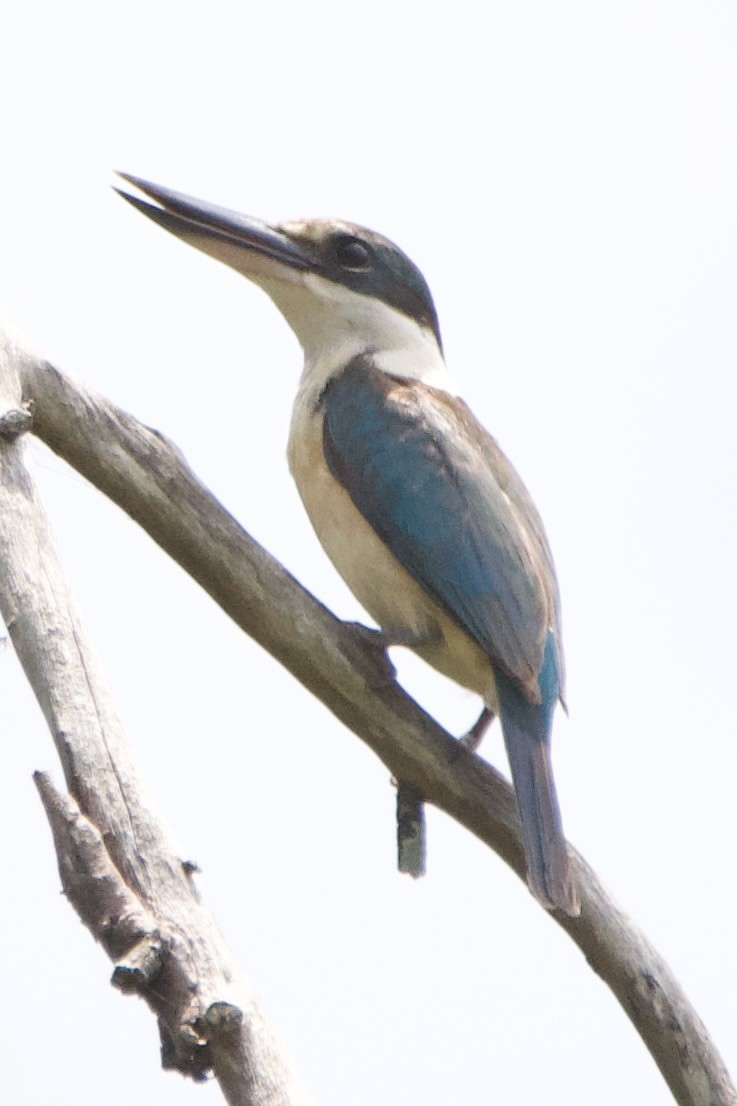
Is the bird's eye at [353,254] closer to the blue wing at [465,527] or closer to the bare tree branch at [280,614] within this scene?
the blue wing at [465,527]

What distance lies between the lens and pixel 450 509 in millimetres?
4770

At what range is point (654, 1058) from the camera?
4004 mm

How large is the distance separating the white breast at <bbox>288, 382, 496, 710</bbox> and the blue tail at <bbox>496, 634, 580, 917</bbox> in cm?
17

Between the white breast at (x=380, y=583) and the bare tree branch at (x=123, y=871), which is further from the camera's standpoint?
the white breast at (x=380, y=583)

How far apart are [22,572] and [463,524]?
61.9 inches

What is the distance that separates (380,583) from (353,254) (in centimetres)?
134

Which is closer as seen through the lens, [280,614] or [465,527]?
[280,614]

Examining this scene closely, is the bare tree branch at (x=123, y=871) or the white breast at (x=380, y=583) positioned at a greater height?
the white breast at (x=380, y=583)

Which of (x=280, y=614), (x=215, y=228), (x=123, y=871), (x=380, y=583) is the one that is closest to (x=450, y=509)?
(x=380, y=583)

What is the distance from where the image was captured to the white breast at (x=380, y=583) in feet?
15.3

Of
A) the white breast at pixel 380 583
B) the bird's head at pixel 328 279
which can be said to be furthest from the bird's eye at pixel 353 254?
the white breast at pixel 380 583

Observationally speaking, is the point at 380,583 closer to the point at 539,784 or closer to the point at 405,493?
the point at 405,493

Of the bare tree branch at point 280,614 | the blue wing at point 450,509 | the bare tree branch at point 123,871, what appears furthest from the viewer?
the blue wing at point 450,509

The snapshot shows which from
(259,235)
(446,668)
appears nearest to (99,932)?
(446,668)
